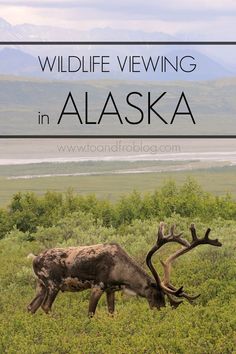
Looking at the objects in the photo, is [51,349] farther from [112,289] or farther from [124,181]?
[124,181]

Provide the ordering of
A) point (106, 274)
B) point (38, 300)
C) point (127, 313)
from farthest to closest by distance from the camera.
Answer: point (38, 300), point (106, 274), point (127, 313)

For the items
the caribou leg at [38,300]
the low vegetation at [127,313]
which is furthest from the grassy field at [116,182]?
the caribou leg at [38,300]

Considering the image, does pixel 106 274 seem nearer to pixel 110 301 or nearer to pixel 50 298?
pixel 110 301

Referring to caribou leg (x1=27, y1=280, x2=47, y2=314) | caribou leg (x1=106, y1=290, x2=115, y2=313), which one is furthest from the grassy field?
caribou leg (x1=106, y1=290, x2=115, y2=313)

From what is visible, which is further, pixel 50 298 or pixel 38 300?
pixel 38 300

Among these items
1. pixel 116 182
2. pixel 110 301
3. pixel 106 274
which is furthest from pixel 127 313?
pixel 116 182

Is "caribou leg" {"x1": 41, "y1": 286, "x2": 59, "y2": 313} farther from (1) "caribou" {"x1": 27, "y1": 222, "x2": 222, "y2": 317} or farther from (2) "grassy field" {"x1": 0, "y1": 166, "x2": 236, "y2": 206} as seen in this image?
(2) "grassy field" {"x1": 0, "y1": 166, "x2": 236, "y2": 206}
